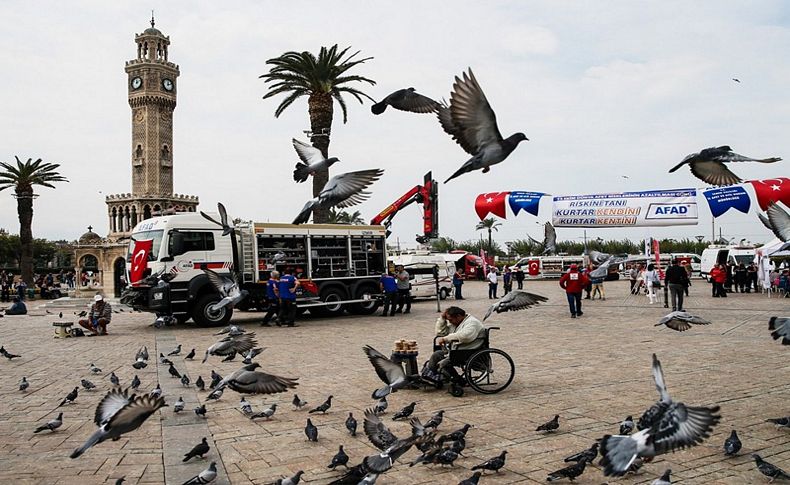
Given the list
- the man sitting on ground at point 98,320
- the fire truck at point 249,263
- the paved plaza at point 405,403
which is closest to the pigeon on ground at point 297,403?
the paved plaza at point 405,403

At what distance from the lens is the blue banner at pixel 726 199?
631 inches

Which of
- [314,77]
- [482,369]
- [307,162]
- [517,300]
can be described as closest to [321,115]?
[314,77]

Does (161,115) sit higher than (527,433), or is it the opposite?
(161,115)

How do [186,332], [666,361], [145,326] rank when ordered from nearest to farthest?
[666,361] < [186,332] < [145,326]

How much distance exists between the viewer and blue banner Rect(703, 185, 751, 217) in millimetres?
16016

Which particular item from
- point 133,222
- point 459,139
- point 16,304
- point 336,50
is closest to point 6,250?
point 133,222

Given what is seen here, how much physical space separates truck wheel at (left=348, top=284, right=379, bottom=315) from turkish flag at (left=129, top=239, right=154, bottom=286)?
6.84 meters

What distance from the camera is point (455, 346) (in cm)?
862

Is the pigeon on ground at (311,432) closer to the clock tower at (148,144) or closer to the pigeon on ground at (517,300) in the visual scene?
the pigeon on ground at (517,300)

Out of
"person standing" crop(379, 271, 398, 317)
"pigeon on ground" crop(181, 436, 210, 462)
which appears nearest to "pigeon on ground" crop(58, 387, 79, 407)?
"pigeon on ground" crop(181, 436, 210, 462)

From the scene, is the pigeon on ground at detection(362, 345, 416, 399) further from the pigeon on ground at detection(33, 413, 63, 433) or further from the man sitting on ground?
the man sitting on ground

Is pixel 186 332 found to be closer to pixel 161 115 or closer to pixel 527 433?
pixel 527 433

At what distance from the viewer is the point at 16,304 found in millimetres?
25219

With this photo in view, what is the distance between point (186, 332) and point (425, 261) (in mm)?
17128
